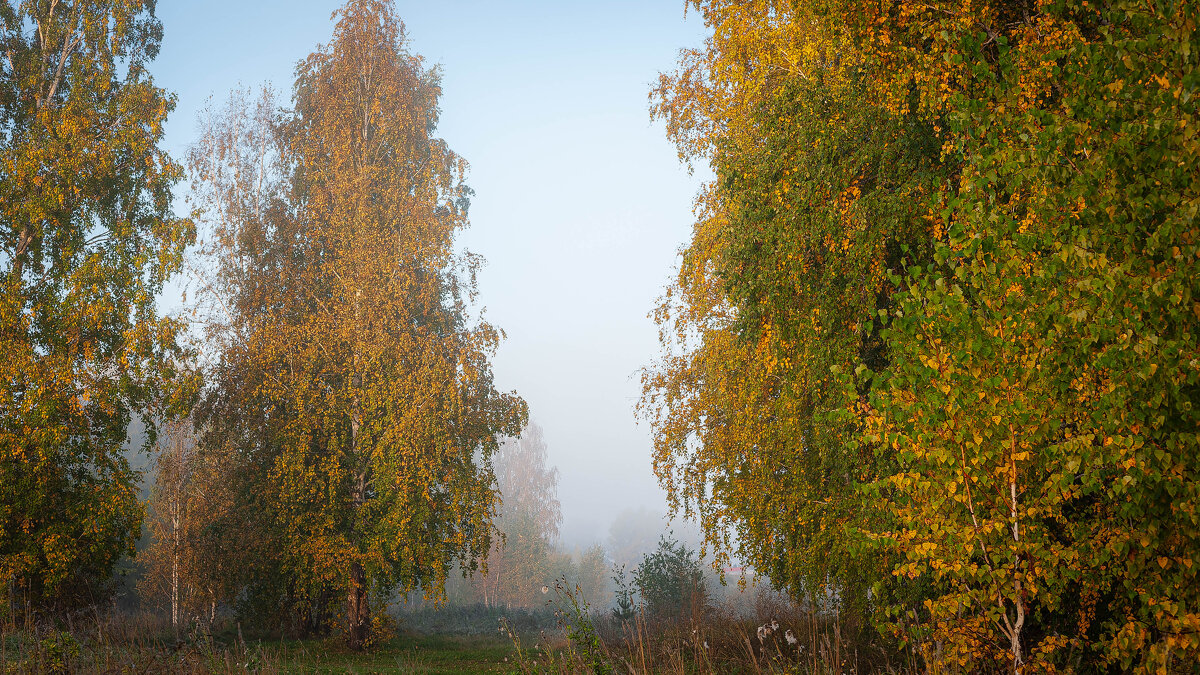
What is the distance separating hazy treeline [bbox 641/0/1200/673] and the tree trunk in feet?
38.7

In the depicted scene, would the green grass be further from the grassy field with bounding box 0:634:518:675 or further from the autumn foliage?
the autumn foliage

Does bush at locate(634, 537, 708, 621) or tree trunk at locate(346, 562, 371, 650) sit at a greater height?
tree trunk at locate(346, 562, 371, 650)

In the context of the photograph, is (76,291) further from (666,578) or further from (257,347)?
(666,578)

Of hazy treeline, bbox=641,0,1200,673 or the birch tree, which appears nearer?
hazy treeline, bbox=641,0,1200,673

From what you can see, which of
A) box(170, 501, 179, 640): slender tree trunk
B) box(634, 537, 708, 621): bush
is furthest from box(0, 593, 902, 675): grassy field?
box(634, 537, 708, 621): bush

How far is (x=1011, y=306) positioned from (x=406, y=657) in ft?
48.0

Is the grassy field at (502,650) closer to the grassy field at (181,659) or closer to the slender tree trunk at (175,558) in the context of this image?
the grassy field at (181,659)

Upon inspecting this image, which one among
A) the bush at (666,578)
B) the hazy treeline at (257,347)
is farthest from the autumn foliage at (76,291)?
the bush at (666,578)

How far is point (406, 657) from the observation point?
1477 cm

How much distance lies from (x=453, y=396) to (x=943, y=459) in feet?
41.8

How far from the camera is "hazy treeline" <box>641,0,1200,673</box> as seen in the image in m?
3.65

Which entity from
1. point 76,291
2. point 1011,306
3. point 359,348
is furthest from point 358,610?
point 1011,306

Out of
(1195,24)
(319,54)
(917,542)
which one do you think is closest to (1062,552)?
(917,542)

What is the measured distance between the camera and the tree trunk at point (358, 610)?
15.4 m
